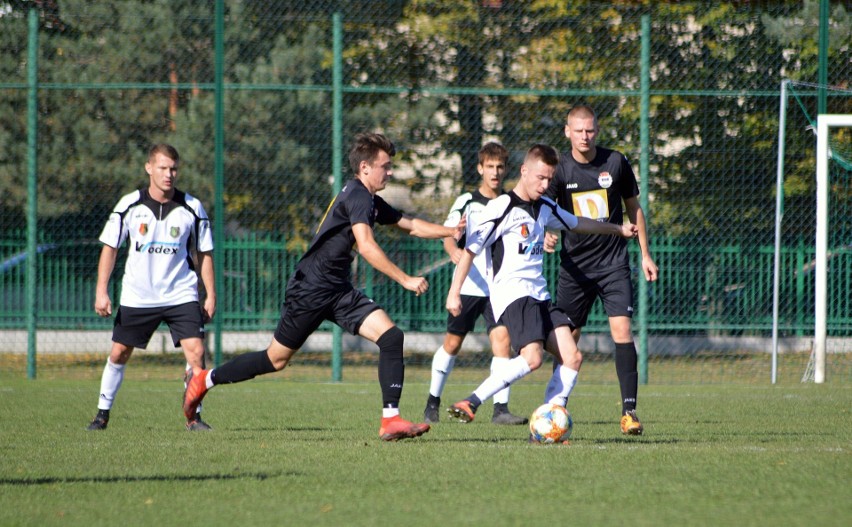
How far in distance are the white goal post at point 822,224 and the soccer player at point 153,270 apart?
6726 millimetres

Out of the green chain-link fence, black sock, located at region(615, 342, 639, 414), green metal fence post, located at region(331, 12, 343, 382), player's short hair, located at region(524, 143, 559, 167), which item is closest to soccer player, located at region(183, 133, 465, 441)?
player's short hair, located at region(524, 143, 559, 167)

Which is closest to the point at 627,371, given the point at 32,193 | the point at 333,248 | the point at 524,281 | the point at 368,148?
the point at 524,281

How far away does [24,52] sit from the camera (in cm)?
1403

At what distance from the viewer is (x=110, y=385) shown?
801 cm

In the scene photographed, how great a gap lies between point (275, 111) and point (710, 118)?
17.8 ft

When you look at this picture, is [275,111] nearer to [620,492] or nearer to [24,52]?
[24,52]

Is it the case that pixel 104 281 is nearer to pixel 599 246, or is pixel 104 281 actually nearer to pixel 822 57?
pixel 599 246

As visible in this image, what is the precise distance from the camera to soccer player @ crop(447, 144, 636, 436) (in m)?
6.98

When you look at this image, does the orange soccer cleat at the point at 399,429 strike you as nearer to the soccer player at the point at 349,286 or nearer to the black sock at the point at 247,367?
the soccer player at the point at 349,286

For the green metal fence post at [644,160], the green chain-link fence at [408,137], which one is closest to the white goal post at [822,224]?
the green chain-link fence at [408,137]

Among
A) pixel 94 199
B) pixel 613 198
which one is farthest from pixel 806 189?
pixel 94 199

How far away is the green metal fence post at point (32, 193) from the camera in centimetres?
1266

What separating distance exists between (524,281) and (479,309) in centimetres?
170

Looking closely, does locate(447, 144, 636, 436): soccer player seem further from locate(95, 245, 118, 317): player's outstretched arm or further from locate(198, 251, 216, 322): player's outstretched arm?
locate(95, 245, 118, 317): player's outstretched arm
